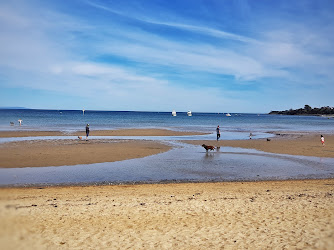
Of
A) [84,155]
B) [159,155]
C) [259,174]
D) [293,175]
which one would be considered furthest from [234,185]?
[84,155]

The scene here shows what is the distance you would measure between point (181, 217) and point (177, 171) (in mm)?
8326

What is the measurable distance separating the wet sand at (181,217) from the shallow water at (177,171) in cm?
202

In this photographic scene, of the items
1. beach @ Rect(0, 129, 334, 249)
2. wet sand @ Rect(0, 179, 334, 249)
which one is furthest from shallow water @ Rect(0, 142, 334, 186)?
wet sand @ Rect(0, 179, 334, 249)

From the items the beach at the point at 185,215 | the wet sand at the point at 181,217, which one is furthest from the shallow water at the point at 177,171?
the wet sand at the point at 181,217

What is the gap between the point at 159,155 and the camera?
81.6ft

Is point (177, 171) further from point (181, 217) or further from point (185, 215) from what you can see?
point (181, 217)

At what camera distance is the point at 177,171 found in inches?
722

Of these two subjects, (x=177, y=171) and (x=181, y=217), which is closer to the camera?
(x=181, y=217)

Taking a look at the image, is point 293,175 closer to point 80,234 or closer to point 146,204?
point 146,204

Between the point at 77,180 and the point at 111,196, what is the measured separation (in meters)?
4.10

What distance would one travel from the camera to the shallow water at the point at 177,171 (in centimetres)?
1591

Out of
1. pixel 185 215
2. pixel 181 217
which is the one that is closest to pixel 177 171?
pixel 185 215

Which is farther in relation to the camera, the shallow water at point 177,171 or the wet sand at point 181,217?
the shallow water at point 177,171

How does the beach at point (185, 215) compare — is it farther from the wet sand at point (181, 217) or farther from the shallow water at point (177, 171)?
the shallow water at point (177, 171)
